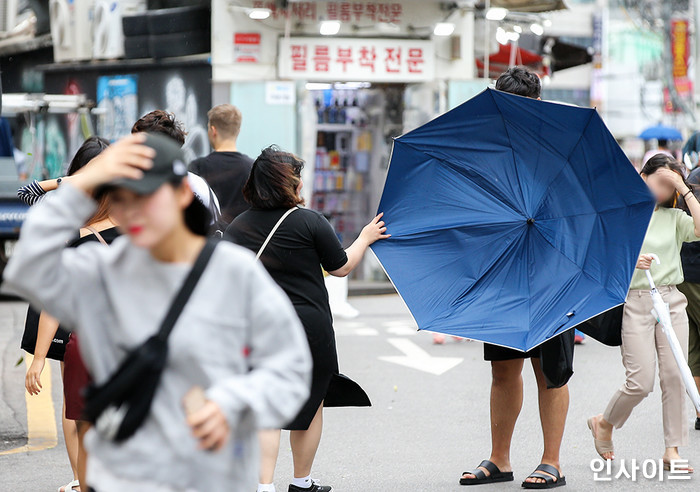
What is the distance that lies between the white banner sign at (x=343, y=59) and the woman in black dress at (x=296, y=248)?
1037 cm

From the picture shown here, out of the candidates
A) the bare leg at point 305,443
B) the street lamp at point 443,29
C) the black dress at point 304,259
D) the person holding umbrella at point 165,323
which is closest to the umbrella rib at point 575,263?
the black dress at point 304,259

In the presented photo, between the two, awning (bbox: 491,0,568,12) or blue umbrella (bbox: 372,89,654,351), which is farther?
awning (bbox: 491,0,568,12)

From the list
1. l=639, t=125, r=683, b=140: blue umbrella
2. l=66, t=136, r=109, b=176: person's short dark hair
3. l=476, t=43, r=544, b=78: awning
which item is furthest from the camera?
l=639, t=125, r=683, b=140: blue umbrella

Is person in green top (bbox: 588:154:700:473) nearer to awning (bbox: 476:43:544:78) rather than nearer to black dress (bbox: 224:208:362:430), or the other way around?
black dress (bbox: 224:208:362:430)

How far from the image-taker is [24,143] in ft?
59.2

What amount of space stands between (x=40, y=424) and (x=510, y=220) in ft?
12.4

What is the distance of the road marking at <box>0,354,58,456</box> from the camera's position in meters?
6.69

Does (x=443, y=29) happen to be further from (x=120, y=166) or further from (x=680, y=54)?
(x=680, y=54)

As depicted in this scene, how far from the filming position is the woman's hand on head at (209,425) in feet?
7.96

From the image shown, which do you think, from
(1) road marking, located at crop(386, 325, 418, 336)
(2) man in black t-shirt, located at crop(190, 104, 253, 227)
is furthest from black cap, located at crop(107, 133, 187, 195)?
(1) road marking, located at crop(386, 325, 418, 336)

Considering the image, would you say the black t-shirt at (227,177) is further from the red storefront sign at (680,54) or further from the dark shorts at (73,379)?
the red storefront sign at (680,54)

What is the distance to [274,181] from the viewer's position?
16.3ft

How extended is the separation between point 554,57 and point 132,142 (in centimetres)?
1822

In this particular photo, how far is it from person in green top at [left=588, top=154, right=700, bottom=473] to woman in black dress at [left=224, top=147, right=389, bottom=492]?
1.60m
